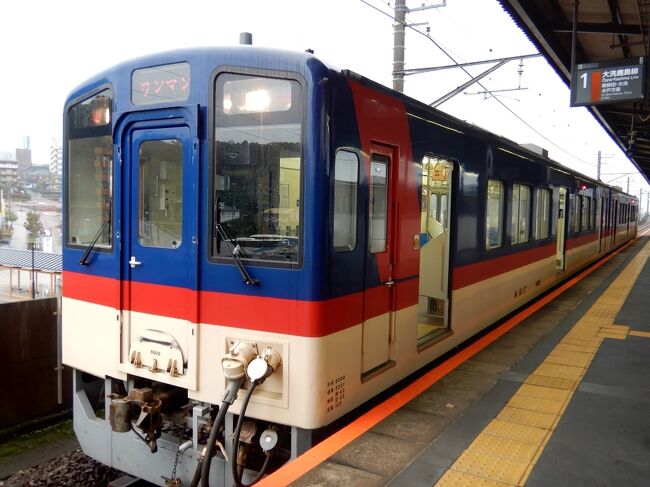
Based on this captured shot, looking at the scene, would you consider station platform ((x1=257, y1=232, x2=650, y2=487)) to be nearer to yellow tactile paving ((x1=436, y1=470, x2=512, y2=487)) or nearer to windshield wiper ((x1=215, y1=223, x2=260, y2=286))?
yellow tactile paving ((x1=436, y1=470, x2=512, y2=487))

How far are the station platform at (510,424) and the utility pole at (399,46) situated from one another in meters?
6.82

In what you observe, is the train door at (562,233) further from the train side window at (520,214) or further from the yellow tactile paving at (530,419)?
the yellow tactile paving at (530,419)

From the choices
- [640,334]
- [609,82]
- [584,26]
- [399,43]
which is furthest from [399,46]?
[640,334]

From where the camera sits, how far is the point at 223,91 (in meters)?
3.57

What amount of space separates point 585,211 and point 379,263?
1197cm

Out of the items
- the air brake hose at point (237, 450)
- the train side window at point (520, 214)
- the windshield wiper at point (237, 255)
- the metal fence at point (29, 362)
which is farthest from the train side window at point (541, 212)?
the metal fence at point (29, 362)

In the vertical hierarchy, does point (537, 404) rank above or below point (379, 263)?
below

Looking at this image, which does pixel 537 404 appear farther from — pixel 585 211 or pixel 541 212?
pixel 585 211

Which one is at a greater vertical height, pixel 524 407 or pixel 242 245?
pixel 242 245

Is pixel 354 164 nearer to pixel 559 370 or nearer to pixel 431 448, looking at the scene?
pixel 431 448

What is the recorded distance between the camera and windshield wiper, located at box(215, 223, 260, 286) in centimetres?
346

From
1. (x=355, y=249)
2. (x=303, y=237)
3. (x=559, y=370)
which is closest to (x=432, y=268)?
(x=559, y=370)

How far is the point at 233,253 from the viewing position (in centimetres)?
350

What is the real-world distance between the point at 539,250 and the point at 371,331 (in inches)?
249
